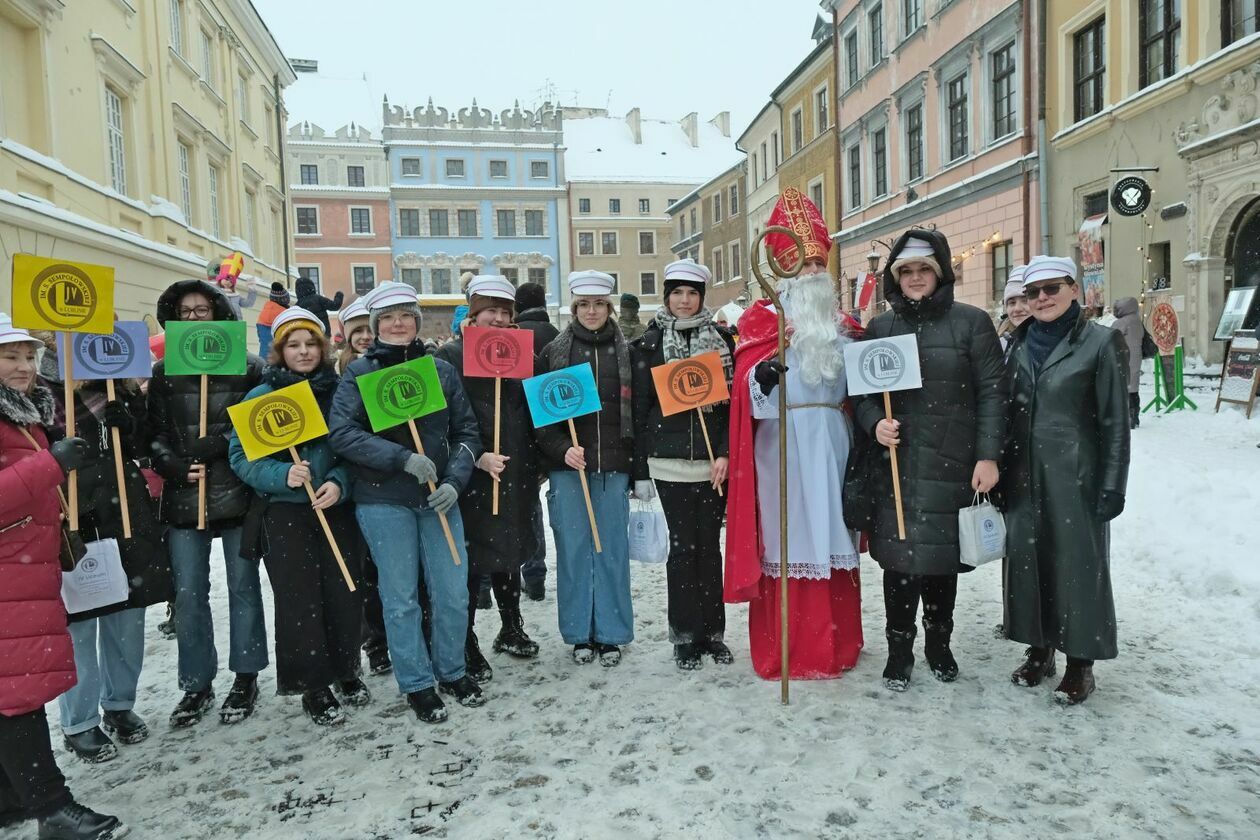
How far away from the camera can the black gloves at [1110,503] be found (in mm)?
3596

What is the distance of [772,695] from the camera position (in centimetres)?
399

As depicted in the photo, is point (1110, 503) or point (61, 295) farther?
point (1110, 503)

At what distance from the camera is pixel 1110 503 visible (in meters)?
3.62

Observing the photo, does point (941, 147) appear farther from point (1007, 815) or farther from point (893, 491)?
point (1007, 815)

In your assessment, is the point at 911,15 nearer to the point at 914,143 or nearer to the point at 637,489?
the point at 914,143

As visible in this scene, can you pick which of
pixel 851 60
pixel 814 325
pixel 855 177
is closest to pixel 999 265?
pixel 855 177

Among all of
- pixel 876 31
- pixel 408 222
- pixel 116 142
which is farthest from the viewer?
pixel 408 222

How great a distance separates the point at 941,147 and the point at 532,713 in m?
19.5

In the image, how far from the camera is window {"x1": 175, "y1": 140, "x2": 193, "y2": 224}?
56.8 feet

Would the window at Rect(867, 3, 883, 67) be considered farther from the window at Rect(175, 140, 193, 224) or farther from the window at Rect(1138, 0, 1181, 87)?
the window at Rect(175, 140, 193, 224)

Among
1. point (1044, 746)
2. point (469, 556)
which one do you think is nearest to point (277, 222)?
point (469, 556)

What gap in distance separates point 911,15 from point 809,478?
67.6 ft

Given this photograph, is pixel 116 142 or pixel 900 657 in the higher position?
pixel 116 142

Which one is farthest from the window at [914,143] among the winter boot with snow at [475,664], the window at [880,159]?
the winter boot with snow at [475,664]
